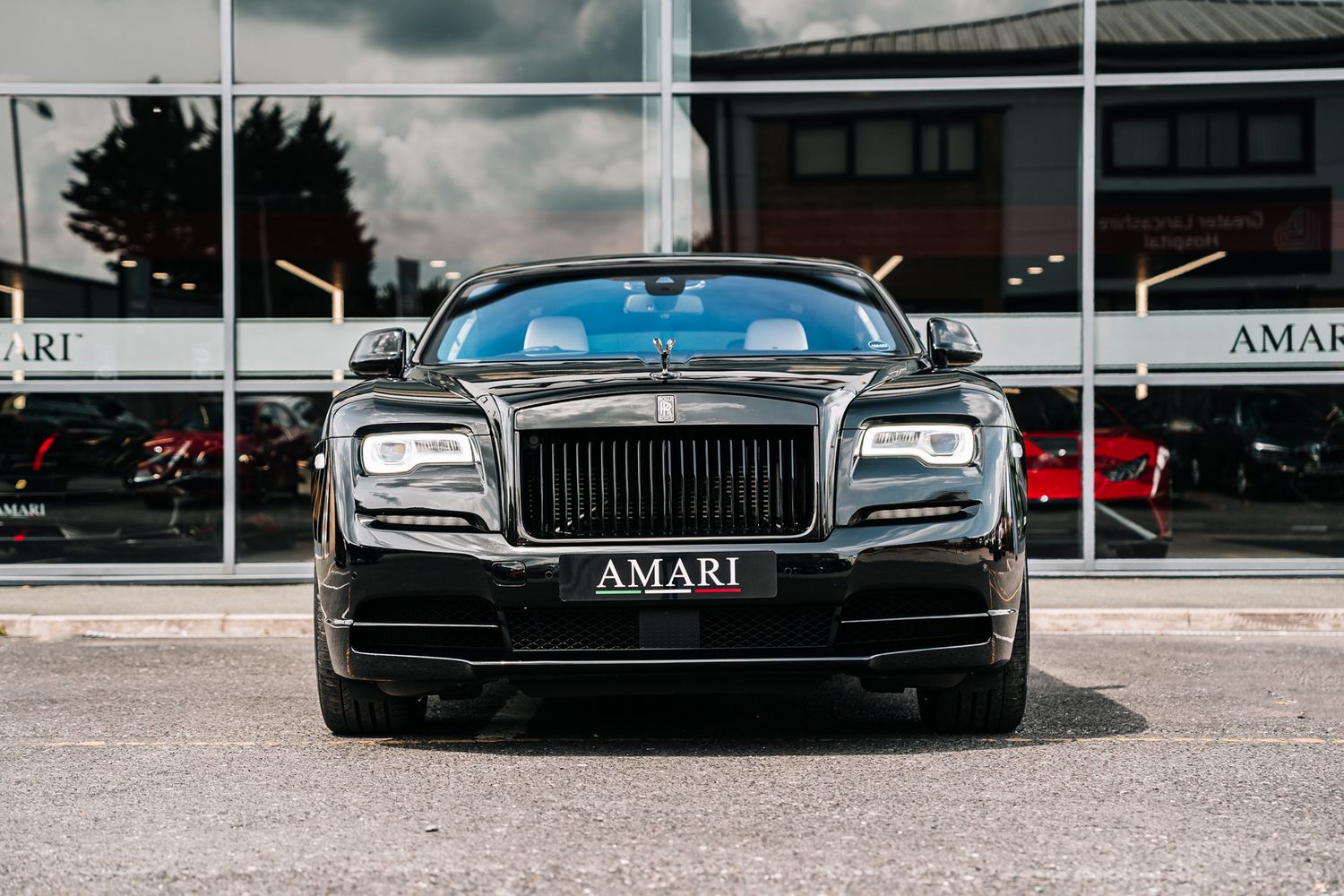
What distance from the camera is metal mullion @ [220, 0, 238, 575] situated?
36.8 ft

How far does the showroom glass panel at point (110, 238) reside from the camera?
11.2 meters

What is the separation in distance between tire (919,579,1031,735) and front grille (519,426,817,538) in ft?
2.81

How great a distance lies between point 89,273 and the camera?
443 inches

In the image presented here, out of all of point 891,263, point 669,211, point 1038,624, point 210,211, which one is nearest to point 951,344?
point 1038,624

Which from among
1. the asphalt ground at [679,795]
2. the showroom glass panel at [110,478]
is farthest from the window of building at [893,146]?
the asphalt ground at [679,795]

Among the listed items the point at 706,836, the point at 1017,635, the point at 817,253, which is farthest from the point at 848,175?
the point at 706,836

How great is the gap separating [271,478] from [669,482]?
7117 millimetres

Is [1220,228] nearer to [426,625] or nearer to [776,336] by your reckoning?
[776,336]

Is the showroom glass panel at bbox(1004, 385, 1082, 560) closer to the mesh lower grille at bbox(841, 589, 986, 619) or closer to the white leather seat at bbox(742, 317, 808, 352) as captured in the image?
the white leather seat at bbox(742, 317, 808, 352)

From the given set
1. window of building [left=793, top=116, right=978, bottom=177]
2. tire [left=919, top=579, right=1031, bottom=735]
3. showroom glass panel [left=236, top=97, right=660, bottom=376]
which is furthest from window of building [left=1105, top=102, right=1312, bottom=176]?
tire [left=919, top=579, right=1031, bottom=735]

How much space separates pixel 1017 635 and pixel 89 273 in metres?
8.31

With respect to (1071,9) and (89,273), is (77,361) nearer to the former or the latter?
(89,273)

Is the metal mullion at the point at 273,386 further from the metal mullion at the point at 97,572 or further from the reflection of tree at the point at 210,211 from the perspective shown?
the metal mullion at the point at 97,572

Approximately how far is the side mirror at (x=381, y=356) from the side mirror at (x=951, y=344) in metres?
1.91
